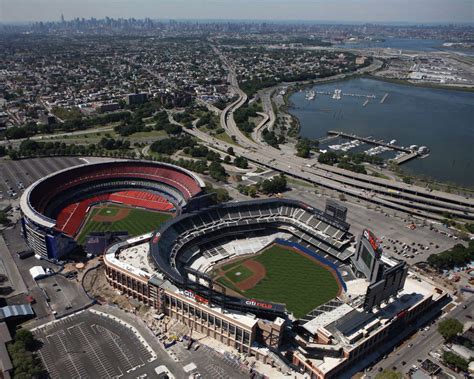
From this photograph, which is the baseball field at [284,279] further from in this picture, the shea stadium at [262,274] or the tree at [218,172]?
the tree at [218,172]

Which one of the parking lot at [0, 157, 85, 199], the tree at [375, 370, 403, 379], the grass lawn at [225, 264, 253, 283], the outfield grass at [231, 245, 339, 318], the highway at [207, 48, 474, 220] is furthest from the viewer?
the parking lot at [0, 157, 85, 199]

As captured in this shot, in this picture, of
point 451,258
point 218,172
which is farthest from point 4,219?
point 451,258

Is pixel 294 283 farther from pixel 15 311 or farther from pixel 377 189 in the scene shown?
pixel 377 189

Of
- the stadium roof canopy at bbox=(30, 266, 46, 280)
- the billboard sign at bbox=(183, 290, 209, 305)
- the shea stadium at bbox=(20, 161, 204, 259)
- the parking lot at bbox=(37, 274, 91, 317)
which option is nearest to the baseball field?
the billboard sign at bbox=(183, 290, 209, 305)

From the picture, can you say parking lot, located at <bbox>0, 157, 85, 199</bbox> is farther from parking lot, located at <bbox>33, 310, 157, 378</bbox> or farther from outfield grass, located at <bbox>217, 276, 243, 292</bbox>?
outfield grass, located at <bbox>217, 276, 243, 292</bbox>

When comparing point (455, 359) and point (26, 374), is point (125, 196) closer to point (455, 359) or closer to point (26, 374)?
point (26, 374)
